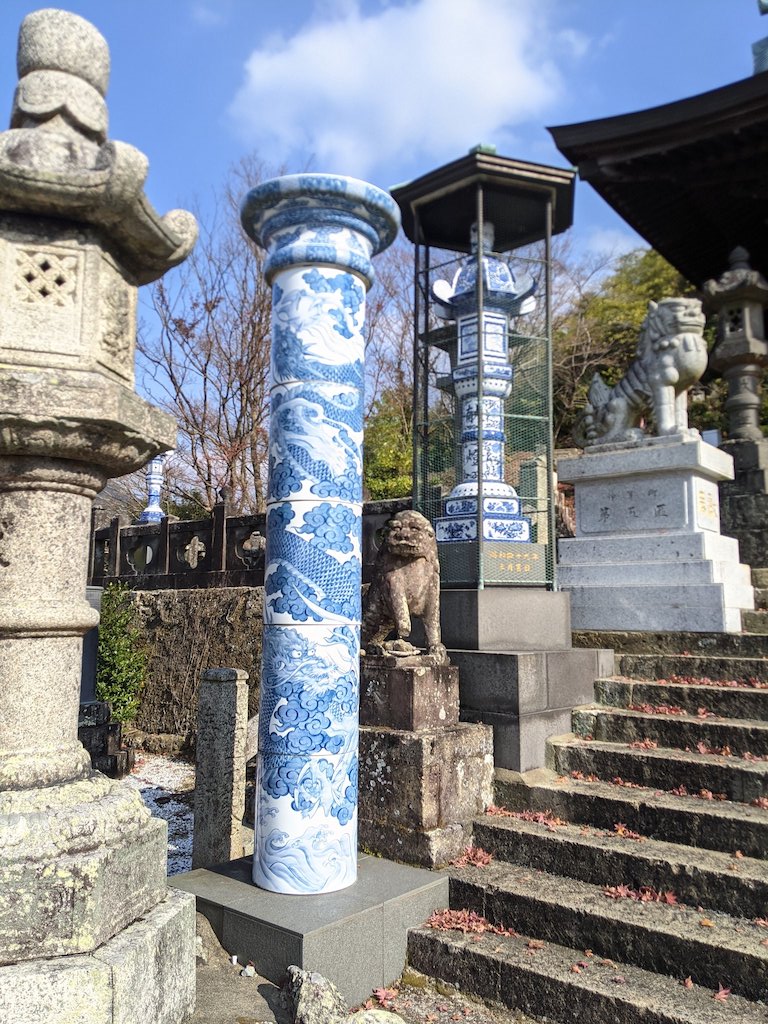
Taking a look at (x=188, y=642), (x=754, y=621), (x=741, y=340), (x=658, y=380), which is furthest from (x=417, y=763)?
(x=188, y=642)

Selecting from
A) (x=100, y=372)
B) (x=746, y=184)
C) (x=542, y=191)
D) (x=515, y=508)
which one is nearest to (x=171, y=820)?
(x=515, y=508)

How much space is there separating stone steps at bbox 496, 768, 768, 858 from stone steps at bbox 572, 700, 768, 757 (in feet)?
1.38

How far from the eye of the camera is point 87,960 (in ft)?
6.81

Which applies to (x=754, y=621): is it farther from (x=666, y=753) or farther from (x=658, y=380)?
(x=658, y=380)

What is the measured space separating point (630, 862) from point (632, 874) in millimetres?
53

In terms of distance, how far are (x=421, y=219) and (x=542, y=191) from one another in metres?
1.17

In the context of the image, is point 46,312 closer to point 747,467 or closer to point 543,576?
point 543,576

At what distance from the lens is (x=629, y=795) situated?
3973mm

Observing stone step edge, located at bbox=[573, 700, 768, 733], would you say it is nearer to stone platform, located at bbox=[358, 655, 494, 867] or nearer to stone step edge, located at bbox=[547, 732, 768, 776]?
stone step edge, located at bbox=[547, 732, 768, 776]

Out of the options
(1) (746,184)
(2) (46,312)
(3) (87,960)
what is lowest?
(3) (87,960)

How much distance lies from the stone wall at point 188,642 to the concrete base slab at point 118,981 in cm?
709

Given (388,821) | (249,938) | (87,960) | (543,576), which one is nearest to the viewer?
(87,960)

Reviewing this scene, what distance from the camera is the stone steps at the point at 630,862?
321cm

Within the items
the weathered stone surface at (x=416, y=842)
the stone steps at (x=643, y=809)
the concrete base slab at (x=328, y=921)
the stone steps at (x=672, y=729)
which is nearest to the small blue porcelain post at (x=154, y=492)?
the stone steps at (x=672, y=729)
